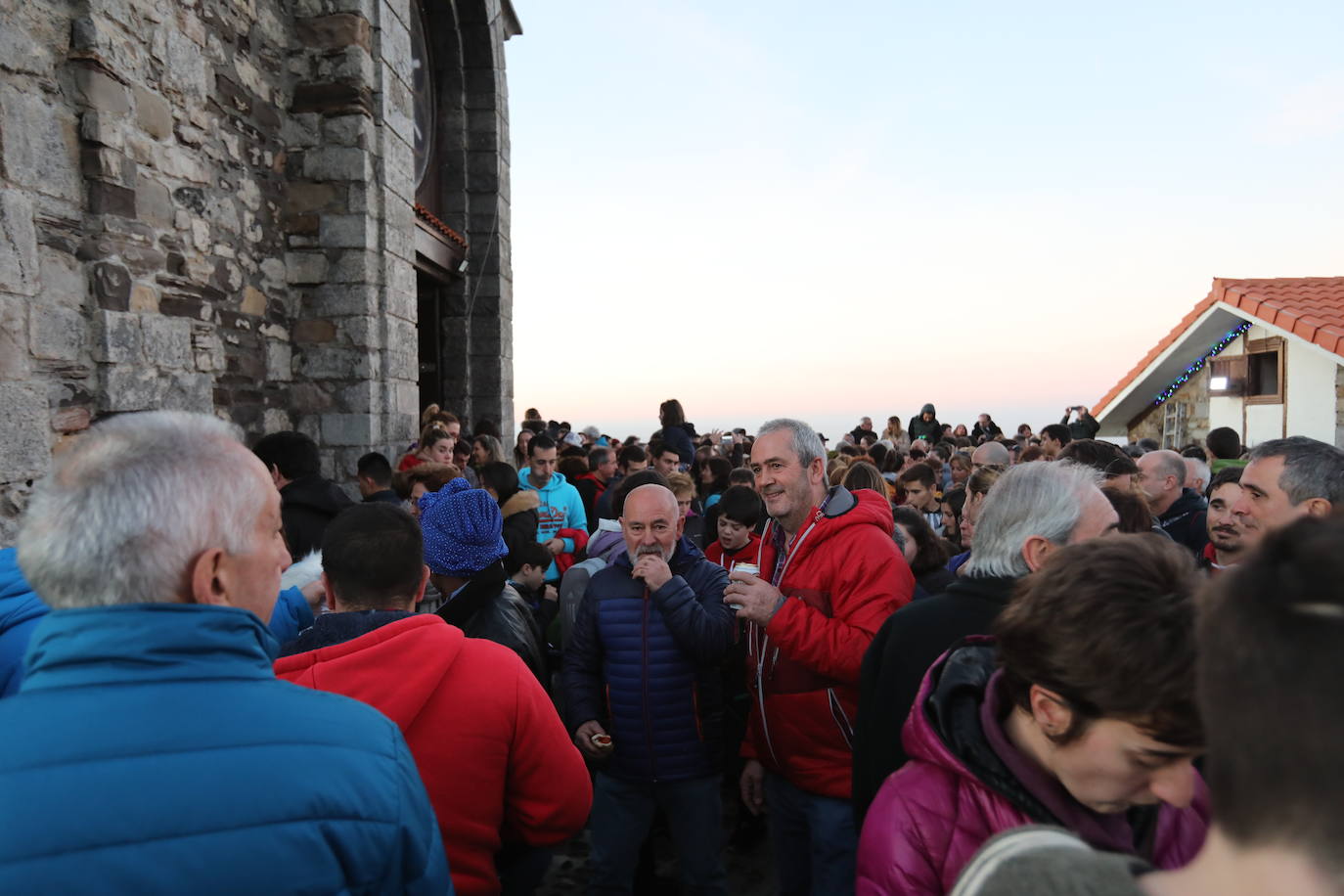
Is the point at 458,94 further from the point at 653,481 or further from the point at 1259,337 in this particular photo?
the point at 1259,337

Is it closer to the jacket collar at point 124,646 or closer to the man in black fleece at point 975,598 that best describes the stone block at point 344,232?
the man in black fleece at point 975,598

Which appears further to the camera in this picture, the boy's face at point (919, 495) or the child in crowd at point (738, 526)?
the boy's face at point (919, 495)

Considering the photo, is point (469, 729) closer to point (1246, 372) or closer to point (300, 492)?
point (300, 492)

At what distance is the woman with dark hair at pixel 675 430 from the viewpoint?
7332 millimetres

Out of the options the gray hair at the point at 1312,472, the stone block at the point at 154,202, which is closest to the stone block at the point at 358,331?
the stone block at the point at 154,202

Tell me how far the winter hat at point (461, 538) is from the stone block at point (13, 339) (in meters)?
2.39

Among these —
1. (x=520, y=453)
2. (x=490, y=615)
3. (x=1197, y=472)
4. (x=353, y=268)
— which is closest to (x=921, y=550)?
(x=490, y=615)

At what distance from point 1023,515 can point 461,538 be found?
5.56ft

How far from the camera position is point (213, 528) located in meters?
1.19

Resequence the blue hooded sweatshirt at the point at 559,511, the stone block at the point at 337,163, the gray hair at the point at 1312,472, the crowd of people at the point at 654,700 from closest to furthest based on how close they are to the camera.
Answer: the crowd of people at the point at 654,700 < the gray hair at the point at 1312,472 < the blue hooded sweatshirt at the point at 559,511 < the stone block at the point at 337,163

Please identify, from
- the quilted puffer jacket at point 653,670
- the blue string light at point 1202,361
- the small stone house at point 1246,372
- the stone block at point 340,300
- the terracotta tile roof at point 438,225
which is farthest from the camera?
the blue string light at point 1202,361

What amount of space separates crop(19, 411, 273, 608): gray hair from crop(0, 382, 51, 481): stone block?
3.06m

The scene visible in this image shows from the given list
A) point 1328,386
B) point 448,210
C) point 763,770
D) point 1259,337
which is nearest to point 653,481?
point 763,770

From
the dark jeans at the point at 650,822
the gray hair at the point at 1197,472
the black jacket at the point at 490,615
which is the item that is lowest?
the dark jeans at the point at 650,822
